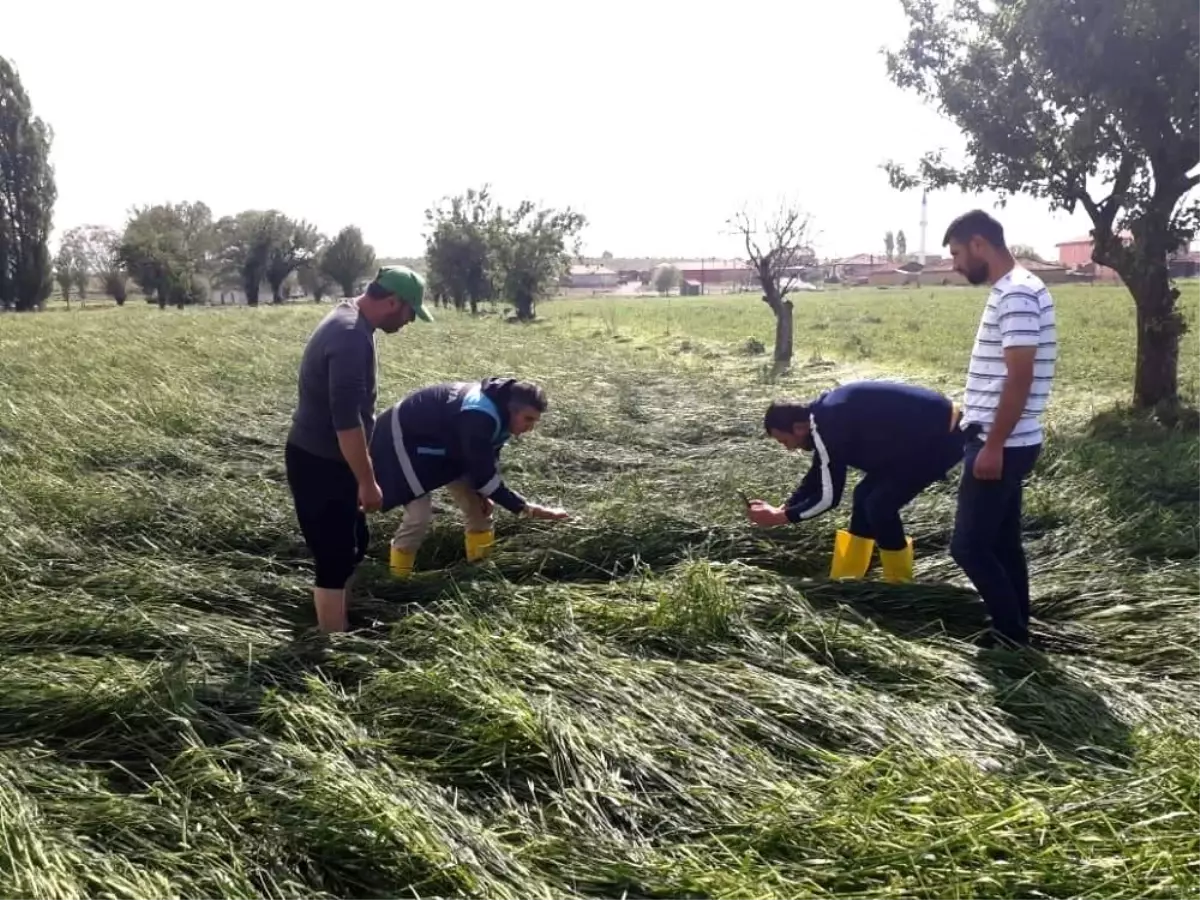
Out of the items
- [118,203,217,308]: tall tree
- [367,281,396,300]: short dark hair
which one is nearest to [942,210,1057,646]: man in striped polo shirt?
[367,281,396,300]: short dark hair

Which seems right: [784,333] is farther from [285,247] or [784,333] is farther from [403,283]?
[285,247]

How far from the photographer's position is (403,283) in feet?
11.7

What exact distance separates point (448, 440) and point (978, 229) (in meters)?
2.36

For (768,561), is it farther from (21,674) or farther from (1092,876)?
(21,674)

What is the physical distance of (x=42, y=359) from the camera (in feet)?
38.4

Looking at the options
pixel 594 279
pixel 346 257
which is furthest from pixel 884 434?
pixel 594 279

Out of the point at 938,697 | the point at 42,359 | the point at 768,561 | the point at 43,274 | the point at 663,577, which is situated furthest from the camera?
the point at 43,274

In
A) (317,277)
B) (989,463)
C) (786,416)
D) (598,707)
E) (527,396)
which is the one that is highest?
(317,277)

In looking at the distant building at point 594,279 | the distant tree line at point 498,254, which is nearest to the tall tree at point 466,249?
the distant tree line at point 498,254

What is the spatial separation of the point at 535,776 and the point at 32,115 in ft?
171

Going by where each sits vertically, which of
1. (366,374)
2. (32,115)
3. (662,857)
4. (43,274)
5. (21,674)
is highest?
(32,115)


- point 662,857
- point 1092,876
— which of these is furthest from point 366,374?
point 1092,876

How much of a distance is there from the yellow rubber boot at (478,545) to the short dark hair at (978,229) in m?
2.50

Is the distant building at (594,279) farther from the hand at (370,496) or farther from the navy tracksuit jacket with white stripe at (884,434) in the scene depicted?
the hand at (370,496)
